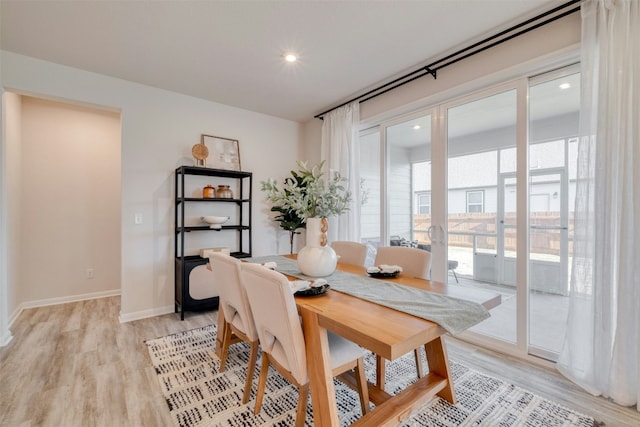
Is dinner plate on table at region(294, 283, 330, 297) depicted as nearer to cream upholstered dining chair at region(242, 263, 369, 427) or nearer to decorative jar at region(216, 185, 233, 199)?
cream upholstered dining chair at region(242, 263, 369, 427)

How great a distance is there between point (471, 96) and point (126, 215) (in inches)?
148

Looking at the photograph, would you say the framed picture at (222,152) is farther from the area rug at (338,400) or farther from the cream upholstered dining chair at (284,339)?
the cream upholstered dining chair at (284,339)

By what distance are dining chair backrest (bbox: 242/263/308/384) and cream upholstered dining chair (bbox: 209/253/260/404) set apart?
0.68 ft

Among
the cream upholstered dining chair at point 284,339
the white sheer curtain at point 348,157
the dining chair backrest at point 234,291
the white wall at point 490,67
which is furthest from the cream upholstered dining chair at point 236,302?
the white wall at point 490,67

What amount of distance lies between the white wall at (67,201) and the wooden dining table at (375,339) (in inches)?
153

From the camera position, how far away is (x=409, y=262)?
2.18 meters

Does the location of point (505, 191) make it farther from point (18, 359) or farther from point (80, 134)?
point (80, 134)

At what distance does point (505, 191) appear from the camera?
254 cm

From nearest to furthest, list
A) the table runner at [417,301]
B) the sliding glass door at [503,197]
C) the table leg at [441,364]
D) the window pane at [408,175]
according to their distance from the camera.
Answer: the table runner at [417,301] < the table leg at [441,364] < the sliding glass door at [503,197] < the window pane at [408,175]

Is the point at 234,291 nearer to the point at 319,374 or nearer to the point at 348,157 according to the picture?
the point at 319,374

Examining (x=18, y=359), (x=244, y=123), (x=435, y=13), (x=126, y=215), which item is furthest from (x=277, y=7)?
(x=18, y=359)

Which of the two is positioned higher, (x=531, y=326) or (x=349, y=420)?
(x=531, y=326)

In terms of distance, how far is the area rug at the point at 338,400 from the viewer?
A: 165 centimetres

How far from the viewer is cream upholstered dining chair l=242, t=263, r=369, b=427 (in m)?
1.32
